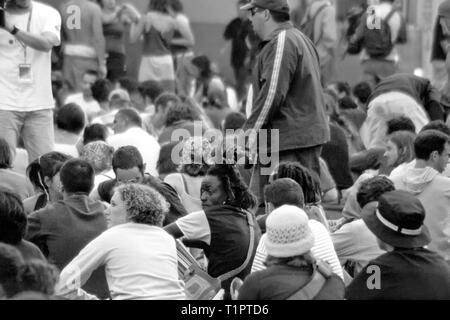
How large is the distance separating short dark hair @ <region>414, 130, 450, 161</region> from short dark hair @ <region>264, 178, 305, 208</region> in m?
1.50

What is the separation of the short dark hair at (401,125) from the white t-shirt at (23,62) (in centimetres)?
276

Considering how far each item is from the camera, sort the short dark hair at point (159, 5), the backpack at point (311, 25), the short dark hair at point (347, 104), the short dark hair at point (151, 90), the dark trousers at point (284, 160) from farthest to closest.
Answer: the short dark hair at point (159, 5) < the backpack at point (311, 25) < the short dark hair at point (151, 90) < the short dark hair at point (347, 104) < the dark trousers at point (284, 160)

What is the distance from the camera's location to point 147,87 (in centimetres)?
1467

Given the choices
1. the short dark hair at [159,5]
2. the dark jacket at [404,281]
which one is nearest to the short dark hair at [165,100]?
the short dark hair at [159,5]

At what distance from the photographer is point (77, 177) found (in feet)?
24.3

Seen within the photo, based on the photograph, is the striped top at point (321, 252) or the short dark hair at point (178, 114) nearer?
the striped top at point (321, 252)

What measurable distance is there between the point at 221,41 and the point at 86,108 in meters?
4.85

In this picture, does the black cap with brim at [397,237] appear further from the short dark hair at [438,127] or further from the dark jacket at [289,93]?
the short dark hair at [438,127]

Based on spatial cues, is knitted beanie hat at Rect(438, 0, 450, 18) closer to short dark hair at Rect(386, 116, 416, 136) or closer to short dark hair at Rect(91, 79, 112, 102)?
short dark hair at Rect(386, 116, 416, 136)

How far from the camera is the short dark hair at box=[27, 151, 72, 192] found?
8219mm

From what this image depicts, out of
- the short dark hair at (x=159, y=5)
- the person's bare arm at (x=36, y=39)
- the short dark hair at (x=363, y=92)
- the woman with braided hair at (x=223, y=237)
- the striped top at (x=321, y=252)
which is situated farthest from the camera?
the short dark hair at (x=159, y=5)

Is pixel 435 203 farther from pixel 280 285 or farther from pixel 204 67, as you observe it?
pixel 204 67

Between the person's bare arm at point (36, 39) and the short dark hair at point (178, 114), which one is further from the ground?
the person's bare arm at point (36, 39)

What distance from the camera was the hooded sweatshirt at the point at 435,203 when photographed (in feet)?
26.5
